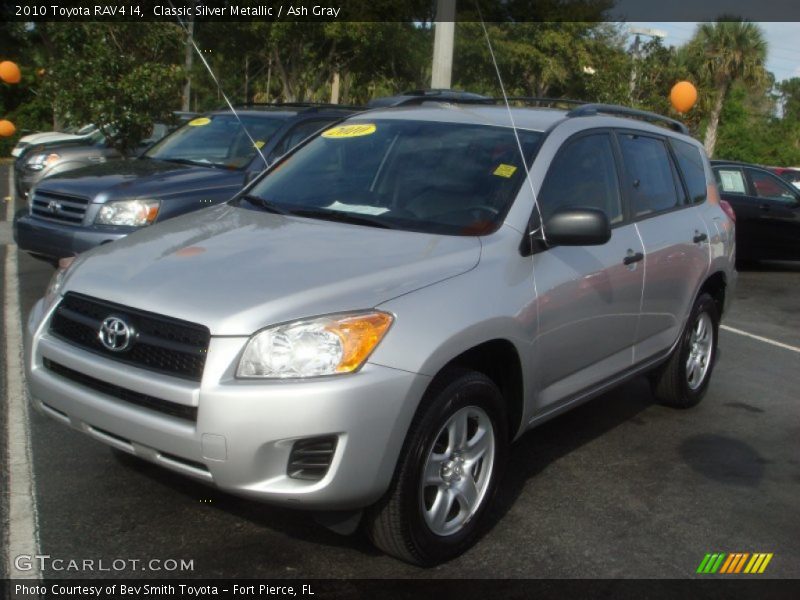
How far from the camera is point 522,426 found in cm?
411

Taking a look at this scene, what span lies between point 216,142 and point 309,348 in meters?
5.80

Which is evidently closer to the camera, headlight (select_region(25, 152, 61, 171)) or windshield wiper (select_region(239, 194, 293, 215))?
windshield wiper (select_region(239, 194, 293, 215))

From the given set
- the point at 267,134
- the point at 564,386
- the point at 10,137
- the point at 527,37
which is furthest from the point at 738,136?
the point at 564,386

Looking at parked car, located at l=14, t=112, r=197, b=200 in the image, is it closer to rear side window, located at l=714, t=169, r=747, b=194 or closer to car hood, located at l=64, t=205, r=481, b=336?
rear side window, located at l=714, t=169, r=747, b=194

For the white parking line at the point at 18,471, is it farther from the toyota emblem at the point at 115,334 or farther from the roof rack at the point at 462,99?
the roof rack at the point at 462,99

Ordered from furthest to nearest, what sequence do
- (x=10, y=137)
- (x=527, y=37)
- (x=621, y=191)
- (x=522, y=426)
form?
1. (x=527, y=37)
2. (x=10, y=137)
3. (x=621, y=191)
4. (x=522, y=426)

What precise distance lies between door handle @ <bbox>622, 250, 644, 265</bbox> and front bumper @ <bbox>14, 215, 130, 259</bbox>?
3.90 metres

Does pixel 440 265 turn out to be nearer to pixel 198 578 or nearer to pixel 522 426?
pixel 522 426

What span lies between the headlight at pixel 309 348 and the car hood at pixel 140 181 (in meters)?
4.43

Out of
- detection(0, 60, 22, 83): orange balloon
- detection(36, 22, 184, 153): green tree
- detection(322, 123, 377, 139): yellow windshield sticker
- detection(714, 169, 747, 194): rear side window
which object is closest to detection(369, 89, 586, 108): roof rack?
detection(322, 123, 377, 139): yellow windshield sticker

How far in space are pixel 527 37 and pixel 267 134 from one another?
27987mm

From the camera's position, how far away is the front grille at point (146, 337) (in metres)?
3.24

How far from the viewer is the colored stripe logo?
12.4 ft

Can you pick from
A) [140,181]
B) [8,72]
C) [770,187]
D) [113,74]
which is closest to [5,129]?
[8,72]
